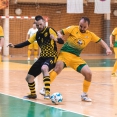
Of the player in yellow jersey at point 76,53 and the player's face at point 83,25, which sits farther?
the player in yellow jersey at point 76,53

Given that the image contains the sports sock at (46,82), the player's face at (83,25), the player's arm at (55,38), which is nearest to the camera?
the player's arm at (55,38)

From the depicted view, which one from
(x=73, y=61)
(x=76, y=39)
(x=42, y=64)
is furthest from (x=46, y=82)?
(x=76, y=39)

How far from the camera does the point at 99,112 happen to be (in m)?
9.42

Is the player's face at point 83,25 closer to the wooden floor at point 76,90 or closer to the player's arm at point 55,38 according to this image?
the player's arm at point 55,38

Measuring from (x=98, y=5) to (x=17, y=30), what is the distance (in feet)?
20.8

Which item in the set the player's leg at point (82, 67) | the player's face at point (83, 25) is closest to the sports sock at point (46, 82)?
the player's leg at point (82, 67)

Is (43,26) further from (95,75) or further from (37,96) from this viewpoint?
(95,75)

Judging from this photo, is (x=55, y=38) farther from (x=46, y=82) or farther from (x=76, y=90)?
(x=76, y=90)

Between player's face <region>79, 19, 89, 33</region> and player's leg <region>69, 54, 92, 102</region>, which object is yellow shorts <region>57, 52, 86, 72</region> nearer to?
player's leg <region>69, 54, 92, 102</region>

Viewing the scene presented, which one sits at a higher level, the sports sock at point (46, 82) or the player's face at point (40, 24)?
the player's face at point (40, 24)

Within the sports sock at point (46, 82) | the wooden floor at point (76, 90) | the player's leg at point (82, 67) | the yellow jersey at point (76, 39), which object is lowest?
the wooden floor at point (76, 90)

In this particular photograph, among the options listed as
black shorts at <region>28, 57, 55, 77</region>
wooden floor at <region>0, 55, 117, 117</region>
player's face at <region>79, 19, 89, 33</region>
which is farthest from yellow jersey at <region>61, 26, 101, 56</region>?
wooden floor at <region>0, 55, 117, 117</region>

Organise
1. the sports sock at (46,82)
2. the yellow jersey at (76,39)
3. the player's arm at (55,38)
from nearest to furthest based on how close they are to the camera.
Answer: the player's arm at (55,38) → the sports sock at (46,82) → the yellow jersey at (76,39)

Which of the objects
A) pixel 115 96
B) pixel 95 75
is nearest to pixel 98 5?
pixel 95 75
